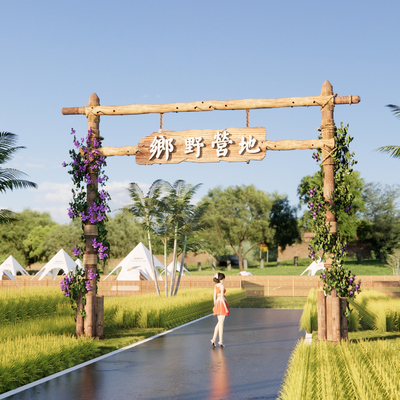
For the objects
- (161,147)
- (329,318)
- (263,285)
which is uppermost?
(161,147)

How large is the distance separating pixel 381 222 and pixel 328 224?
59.7 meters

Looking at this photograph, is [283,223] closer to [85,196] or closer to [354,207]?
[354,207]

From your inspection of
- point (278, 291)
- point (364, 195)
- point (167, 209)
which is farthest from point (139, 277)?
point (364, 195)

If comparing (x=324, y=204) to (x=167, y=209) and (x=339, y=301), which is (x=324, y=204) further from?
(x=167, y=209)

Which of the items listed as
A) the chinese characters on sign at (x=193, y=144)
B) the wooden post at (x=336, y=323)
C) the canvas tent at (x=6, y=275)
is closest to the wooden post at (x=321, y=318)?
the wooden post at (x=336, y=323)

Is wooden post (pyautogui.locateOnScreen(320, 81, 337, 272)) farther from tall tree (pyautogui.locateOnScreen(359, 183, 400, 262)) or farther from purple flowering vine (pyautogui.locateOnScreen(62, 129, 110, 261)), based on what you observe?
tall tree (pyautogui.locateOnScreen(359, 183, 400, 262))

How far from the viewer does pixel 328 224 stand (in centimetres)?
1180

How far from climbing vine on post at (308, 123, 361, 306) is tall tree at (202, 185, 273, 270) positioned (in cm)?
5765

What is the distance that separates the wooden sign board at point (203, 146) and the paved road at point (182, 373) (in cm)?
446

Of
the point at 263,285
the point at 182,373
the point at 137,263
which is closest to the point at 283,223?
the point at 263,285

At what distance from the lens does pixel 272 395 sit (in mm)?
7402

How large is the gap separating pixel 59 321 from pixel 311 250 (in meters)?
6.66

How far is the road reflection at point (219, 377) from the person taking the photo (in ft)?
24.2

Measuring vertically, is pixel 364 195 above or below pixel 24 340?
above
